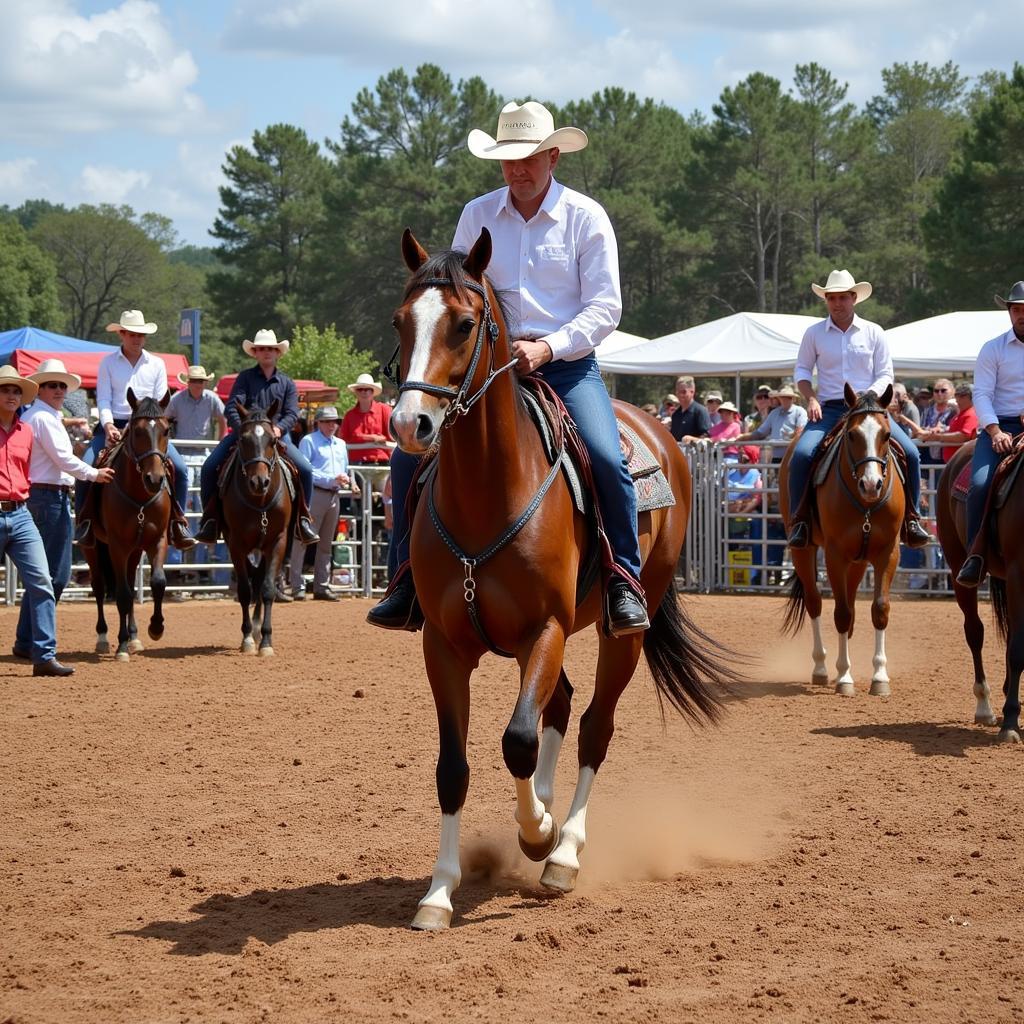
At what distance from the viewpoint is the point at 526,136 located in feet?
20.3

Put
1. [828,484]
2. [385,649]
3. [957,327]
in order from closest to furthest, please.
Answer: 1. [828,484]
2. [385,649]
3. [957,327]

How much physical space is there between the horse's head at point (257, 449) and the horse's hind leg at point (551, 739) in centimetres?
778

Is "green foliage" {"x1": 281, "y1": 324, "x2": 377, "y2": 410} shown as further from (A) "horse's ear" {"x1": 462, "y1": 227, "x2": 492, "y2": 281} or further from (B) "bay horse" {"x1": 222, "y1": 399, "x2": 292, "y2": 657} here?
(A) "horse's ear" {"x1": 462, "y1": 227, "x2": 492, "y2": 281}

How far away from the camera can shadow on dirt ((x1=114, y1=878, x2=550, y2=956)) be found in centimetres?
519

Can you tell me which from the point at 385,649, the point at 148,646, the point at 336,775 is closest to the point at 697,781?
the point at 336,775

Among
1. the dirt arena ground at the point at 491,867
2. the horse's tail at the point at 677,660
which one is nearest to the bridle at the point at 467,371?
the dirt arena ground at the point at 491,867

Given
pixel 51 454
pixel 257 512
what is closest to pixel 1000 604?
pixel 257 512

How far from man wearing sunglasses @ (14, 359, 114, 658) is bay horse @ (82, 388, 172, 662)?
0.30 metres

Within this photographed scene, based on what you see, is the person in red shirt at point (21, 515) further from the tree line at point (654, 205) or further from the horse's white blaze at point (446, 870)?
the tree line at point (654, 205)

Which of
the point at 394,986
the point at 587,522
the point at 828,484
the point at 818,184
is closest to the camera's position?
the point at 394,986

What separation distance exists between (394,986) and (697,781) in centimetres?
375

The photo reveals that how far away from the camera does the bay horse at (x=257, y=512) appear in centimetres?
1404

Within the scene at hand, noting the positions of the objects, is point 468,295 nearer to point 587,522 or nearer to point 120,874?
point 587,522

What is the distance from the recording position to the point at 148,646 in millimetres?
14695
